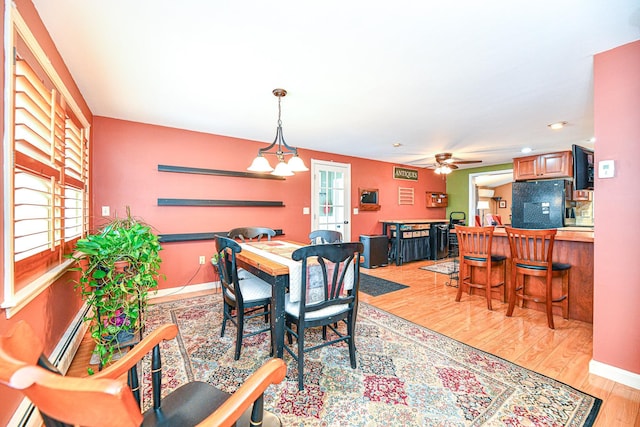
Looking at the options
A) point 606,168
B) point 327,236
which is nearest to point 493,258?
point 606,168

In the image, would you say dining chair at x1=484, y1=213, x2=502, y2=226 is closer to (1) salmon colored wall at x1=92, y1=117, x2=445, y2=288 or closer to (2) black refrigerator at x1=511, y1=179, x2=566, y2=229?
(2) black refrigerator at x1=511, y1=179, x2=566, y2=229

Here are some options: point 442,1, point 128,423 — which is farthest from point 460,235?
point 128,423

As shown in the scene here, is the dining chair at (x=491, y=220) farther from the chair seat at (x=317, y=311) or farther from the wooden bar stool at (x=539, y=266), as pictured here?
the chair seat at (x=317, y=311)

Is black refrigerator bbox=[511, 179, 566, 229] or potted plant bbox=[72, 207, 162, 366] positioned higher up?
black refrigerator bbox=[511, 179, 566, 229]

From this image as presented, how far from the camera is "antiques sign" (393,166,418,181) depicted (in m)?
6.53

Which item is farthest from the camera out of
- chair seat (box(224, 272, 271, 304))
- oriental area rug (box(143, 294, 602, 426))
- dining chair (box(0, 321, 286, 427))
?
chair seat (box(224, 272, 271, 304))

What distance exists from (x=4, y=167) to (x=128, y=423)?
53.7 inches

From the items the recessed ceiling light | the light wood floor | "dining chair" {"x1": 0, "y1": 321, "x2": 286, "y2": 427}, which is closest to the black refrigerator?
the recessed ceiling light

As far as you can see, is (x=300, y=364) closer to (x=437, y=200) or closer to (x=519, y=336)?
(x=519, y=336)

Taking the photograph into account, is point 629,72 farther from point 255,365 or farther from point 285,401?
point 255,365

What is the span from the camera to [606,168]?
192cm

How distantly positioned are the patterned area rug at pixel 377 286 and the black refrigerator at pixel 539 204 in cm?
209

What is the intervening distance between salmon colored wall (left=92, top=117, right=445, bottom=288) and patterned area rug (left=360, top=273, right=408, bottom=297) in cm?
140

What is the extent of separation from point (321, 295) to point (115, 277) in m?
1.39
